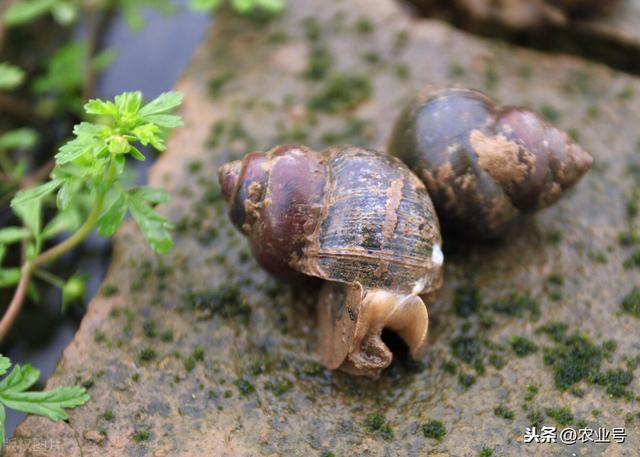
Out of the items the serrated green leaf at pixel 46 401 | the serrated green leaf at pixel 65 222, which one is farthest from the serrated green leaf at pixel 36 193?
the serrated green leaf at pixel 46 401

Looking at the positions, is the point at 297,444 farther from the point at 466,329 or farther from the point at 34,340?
the point at 34,340

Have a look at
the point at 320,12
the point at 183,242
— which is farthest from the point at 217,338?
the point at 320,12

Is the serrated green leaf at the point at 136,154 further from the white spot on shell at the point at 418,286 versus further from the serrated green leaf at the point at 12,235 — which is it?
the white spot on shell at the point at 418,286

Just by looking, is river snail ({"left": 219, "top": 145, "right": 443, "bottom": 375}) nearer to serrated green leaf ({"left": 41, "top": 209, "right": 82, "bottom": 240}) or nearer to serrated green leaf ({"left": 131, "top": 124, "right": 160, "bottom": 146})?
serrated green leaf ({"left": 131, "top": 124, "right": 160, "bottom": 146})

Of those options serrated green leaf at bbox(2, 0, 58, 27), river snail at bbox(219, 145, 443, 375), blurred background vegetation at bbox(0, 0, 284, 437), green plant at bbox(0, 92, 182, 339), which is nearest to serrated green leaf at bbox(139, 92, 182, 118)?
green plant at bbox(0, 92, 182, 339)

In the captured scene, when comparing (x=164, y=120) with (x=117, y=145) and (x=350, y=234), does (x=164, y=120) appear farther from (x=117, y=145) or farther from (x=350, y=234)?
(x=350, y=234)

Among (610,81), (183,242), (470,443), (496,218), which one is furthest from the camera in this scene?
(610,81)

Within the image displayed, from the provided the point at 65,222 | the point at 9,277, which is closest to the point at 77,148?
the point at 65,222
